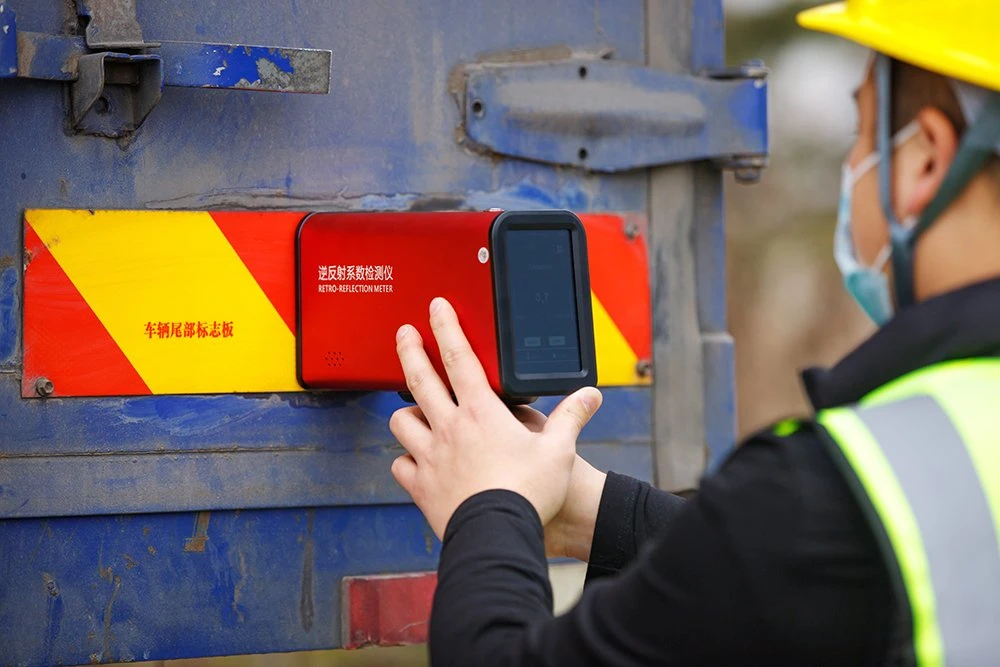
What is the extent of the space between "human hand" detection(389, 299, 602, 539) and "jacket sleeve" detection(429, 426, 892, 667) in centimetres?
26

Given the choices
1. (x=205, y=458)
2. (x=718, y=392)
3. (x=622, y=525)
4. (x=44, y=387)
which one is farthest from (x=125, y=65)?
(x=718, y=392)

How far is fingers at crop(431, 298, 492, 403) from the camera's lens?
1.87 meters

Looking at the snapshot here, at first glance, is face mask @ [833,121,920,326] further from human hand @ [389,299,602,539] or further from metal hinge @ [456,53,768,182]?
metal hinge @ [456,53,768,182]

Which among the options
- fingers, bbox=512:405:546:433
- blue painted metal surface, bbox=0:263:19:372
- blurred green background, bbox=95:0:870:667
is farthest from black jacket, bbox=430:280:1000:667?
blurred green background, bbox=95:0:870:667

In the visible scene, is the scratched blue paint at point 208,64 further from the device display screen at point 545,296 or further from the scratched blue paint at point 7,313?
the device display screen at point 545,296

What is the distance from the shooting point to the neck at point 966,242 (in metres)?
1.46

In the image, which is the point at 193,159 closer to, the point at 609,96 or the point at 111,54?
the point at 111,54

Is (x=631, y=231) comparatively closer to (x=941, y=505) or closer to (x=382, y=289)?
(x=382, y=289)

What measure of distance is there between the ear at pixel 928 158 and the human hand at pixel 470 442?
55 centimetres

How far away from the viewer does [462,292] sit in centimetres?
214

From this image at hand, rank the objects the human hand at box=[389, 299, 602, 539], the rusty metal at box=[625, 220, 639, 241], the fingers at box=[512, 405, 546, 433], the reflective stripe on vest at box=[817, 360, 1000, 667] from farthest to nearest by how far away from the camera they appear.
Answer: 1. the rusty metal at box=[625, 220, 639, 241]
2. the fingers at box=[512, 405, 546, 433]
3. the human hand at box=[389, 299, 602, 539]
4. the reflective stripe on vest at box=[817, 360, 1000, 667]

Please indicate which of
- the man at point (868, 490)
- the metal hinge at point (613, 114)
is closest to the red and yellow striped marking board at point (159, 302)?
the metal hinge at point (613, 114)

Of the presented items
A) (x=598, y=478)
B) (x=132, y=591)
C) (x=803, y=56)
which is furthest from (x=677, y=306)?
(x=803, y=56)

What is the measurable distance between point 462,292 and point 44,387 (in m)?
0.75
